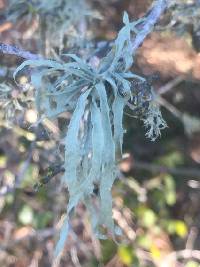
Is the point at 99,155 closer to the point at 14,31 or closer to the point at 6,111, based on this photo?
the point at 6,111

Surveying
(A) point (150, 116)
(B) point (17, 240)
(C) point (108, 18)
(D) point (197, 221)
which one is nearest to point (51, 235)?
(B) point (17, 240)

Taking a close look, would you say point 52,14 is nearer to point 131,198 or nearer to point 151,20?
point 151,20

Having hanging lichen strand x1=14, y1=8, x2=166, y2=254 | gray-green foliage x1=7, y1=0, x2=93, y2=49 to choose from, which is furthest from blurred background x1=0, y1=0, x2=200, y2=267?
hanging lichen strand x1=14, y1=8, x2=166, y2=254

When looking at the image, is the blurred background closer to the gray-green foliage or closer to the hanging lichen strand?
the gray-green foliage

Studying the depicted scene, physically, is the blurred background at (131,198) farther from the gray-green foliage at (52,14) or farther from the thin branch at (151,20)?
the thin branch at (151,20)

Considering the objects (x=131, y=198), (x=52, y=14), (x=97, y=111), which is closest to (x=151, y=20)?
(x=97, y=111)

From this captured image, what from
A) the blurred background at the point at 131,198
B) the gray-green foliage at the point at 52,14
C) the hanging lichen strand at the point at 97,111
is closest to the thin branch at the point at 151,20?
the hanging lichen strand at the point at 97,111
